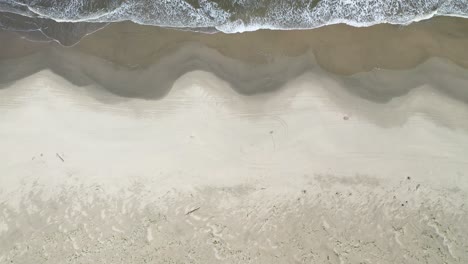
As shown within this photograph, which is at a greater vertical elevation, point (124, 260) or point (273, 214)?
point (273, 214)

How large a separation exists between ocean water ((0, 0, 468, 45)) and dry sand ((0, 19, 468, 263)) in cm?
15

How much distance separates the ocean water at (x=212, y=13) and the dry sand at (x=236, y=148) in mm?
154

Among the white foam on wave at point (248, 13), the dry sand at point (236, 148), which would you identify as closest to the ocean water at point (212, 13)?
the white foam on wave at point (248, 13)

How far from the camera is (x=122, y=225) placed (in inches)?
189

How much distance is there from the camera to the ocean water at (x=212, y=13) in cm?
501

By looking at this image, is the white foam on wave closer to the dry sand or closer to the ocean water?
the ocean water

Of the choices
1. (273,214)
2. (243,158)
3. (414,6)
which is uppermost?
(414,6)

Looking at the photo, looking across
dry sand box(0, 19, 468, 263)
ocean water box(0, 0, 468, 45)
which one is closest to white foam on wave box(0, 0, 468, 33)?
ocean water box(0, 0, 468, 45)

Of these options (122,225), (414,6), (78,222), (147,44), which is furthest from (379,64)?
(78,222)

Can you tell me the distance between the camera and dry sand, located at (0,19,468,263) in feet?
15.5

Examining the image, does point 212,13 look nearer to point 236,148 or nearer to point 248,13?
point 248,13

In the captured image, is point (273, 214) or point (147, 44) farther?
point (147, 44)

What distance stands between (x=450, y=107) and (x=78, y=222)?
520cm

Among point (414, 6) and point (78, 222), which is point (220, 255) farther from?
point (414, 6)
